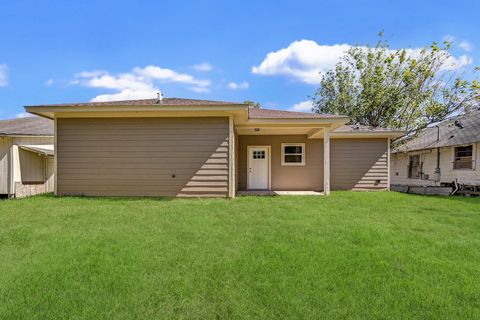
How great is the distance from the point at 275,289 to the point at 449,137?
1633 centimetres

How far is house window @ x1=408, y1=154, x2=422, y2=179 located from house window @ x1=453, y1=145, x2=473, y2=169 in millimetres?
2728

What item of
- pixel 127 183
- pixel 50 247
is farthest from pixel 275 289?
pixel 127 183

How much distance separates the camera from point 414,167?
17.6 metres

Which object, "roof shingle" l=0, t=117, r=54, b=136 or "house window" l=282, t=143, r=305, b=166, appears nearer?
"roof shingle" l=0, t=117, r=54, b=136

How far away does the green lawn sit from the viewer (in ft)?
8.18

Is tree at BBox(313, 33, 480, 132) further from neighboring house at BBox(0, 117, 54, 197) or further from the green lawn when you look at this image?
neighboring house at BBox(0, 117, 54, 197)

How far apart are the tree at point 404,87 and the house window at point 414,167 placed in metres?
1.83

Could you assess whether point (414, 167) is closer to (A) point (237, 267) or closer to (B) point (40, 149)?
(A) point (237, 267)

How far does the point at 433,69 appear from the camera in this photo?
1616 centimetres

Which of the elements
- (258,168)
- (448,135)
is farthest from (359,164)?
(448,135)

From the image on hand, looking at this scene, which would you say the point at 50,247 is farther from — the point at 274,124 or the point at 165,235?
the point at 274,124

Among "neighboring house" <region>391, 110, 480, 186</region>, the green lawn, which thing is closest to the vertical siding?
the green lawn

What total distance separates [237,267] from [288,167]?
29.3 feet

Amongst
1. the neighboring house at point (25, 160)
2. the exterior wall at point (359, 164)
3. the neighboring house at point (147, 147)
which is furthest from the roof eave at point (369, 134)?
the neighboring house at point (25, 160)
